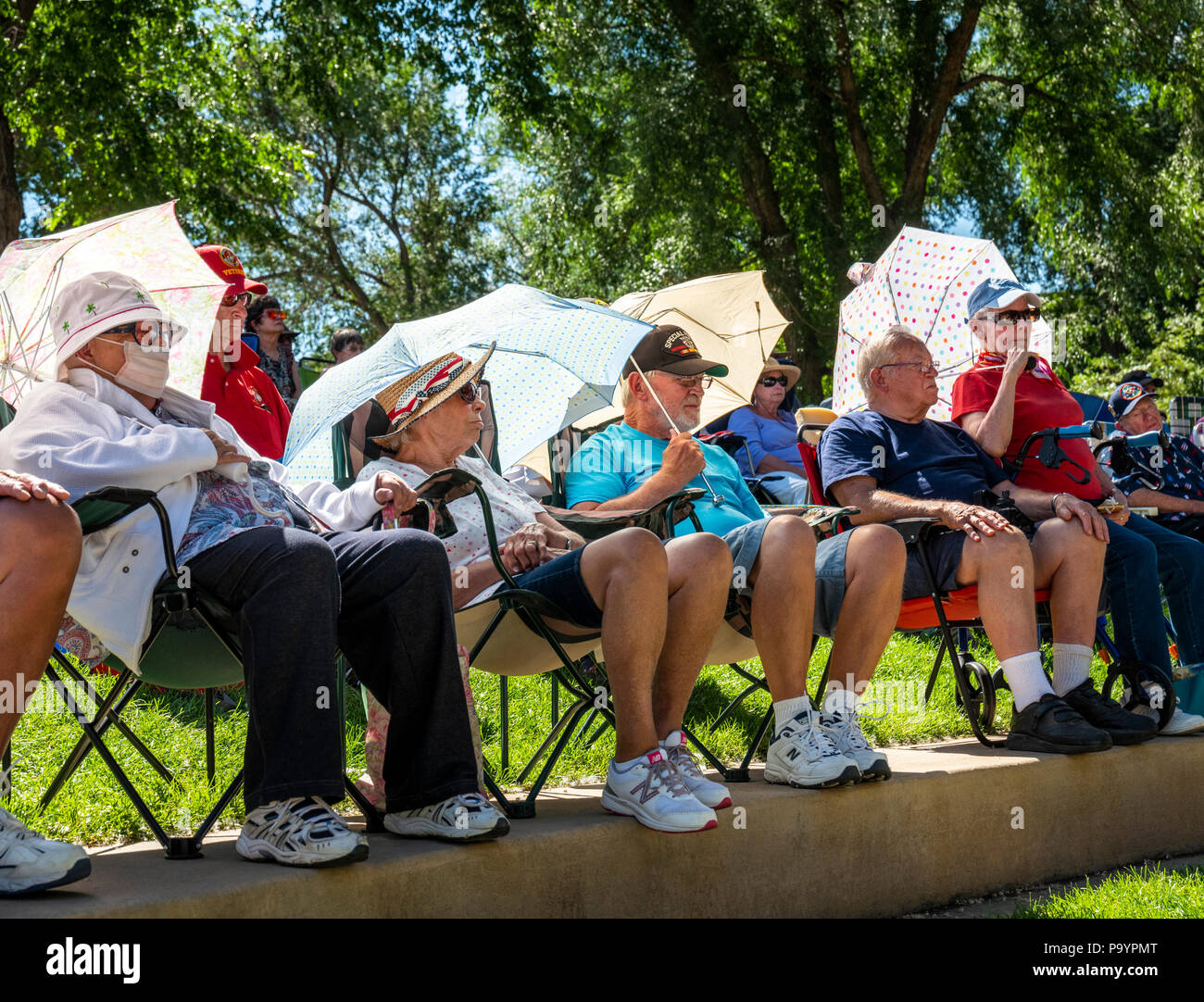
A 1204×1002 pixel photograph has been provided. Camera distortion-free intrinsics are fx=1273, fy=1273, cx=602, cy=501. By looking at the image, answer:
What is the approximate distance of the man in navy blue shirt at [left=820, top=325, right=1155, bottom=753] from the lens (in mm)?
4066

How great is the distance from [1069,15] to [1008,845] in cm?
1126

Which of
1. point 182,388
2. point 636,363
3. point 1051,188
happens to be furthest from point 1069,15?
point 182,388

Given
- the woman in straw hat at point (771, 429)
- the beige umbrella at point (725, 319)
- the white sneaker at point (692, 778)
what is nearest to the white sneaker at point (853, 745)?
the white sneaker at point (692, 778)

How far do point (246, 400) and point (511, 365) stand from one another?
1169 millimetres

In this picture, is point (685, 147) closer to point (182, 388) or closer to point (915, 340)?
point (915, 340)

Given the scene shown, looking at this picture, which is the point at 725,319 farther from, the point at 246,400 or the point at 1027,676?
the point at 1027,676

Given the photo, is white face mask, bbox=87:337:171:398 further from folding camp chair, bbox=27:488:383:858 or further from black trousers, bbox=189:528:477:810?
black trousers, bbox=189:528:477:810

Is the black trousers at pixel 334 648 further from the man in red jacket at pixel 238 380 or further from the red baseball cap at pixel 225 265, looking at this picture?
the red baseball cap at pixel 225 265

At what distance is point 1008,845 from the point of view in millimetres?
3818

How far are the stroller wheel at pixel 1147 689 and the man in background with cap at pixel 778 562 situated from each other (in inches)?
51.2

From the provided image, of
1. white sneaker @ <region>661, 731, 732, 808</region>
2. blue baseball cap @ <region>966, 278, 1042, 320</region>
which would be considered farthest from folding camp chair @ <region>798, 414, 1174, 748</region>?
white sneaker @ <region>661, 731, 732, 808</region>

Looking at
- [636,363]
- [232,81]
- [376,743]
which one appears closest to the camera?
[376,743]

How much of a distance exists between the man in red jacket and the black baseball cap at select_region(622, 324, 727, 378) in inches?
52.1
